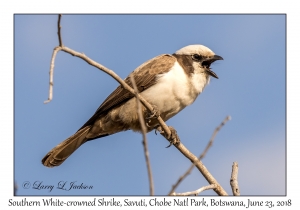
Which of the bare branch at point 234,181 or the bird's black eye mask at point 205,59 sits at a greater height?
the bird's black eye mask at point 205,59

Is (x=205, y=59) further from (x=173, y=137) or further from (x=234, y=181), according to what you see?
(x=234, y=181)

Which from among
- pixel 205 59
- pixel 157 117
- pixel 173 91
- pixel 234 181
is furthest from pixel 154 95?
pixel 234 181

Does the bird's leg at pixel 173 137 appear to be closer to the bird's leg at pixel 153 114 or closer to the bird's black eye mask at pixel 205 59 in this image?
the bird's leg at pixel 153 114

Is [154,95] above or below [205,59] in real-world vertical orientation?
below

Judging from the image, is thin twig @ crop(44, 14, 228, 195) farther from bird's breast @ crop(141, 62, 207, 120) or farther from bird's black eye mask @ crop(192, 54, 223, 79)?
bird's black eye mask @ crop(192, 54, 223, 79)

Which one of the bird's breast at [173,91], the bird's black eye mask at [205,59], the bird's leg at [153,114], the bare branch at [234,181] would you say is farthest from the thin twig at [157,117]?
the bird's black eye mask at [205,59]

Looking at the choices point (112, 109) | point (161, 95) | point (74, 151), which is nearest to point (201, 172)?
point (161, 95)

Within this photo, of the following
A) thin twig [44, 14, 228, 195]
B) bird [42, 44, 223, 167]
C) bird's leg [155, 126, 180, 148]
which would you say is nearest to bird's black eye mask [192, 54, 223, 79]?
bird [42, 44, 223, 167]

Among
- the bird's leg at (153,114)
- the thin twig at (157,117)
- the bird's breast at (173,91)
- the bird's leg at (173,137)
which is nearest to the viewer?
the thin twig at (157,117)

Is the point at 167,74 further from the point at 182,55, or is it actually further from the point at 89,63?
the point at 89,63

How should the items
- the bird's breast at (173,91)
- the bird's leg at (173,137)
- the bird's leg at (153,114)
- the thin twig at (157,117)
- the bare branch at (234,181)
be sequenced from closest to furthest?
the thin twig at (157,117) → the bare branch at (234,181) → the bird's leg at (153,114) → the bird's leg at (173,137) → the bird's breast at (173,91)

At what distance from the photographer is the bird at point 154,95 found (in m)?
7.22

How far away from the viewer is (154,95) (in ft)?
23.5
